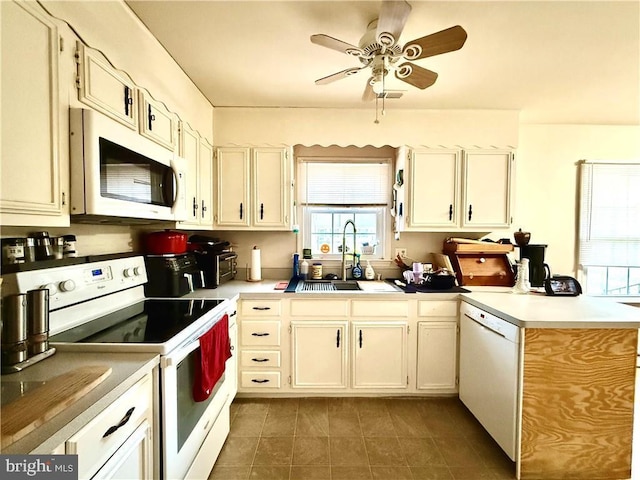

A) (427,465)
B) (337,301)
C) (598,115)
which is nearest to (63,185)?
(337,301)

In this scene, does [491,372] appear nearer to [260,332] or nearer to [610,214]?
[260,332]

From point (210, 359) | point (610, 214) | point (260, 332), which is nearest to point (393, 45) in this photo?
point (210, 359)

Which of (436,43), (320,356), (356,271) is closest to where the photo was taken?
(436,43)

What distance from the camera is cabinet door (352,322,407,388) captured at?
7.70 ft

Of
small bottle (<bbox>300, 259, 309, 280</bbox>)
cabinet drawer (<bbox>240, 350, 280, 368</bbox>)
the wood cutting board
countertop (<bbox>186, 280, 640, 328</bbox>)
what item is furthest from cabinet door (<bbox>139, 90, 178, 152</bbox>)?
cabinet drawer (<bbox>240, 350, 280, 368</bbox>)

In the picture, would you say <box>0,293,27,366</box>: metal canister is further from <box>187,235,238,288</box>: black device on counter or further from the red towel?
<box>187,235,238,288</box>: black device on counter

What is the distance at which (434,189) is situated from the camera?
8.71ft

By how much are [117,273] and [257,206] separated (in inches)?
48.7

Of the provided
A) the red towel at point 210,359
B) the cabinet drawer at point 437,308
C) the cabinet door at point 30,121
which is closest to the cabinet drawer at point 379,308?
the cabinet drawer at point 437,308

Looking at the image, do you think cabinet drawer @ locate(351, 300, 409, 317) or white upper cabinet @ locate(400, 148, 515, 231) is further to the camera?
white upper cabinet @ locate(400, 148, 515, 231)

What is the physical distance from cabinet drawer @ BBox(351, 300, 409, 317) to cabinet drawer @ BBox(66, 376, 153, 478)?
61.2 inches

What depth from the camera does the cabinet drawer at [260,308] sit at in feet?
7.64

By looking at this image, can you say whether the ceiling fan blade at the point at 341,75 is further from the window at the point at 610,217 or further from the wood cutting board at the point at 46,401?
the window at the point at 610,217

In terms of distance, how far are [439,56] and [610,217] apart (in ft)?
8.71
